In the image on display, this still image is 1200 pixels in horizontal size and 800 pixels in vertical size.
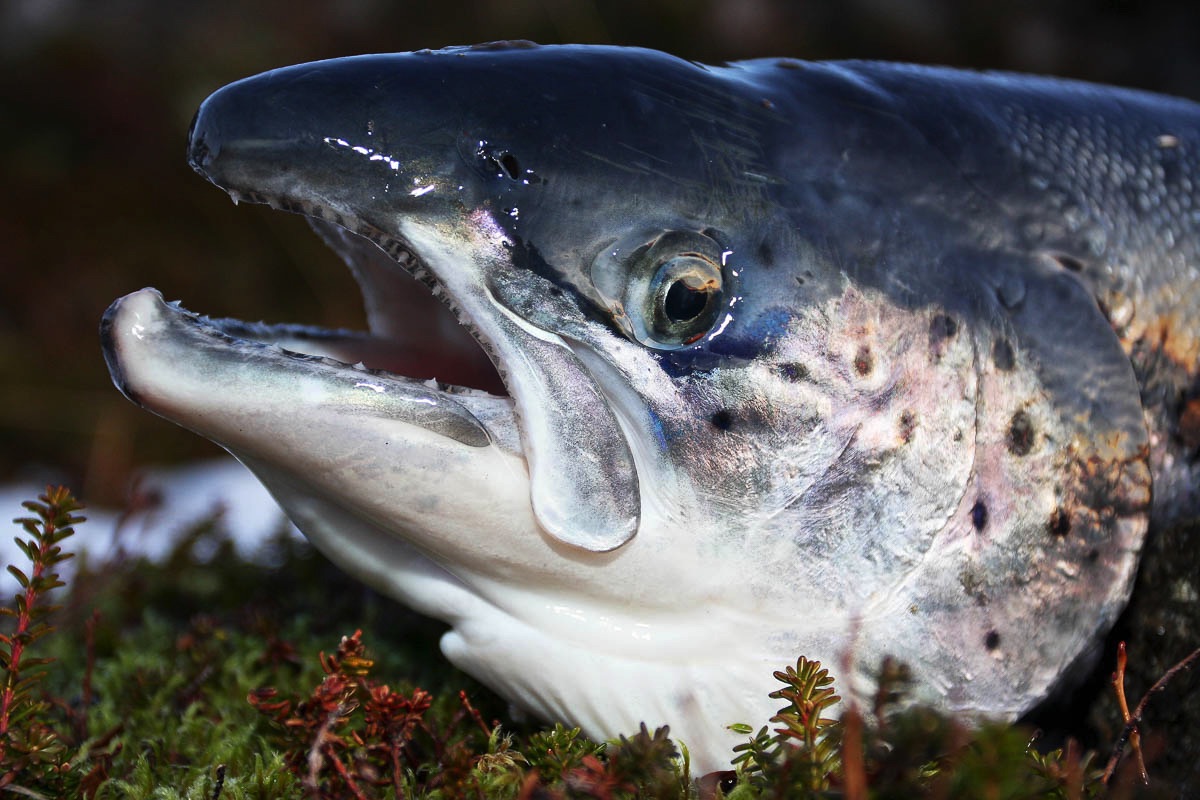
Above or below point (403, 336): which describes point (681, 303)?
above

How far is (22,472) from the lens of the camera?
654 cm

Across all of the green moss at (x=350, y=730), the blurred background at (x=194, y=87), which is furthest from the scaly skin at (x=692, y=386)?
the blurred background at (x=194, y=87)

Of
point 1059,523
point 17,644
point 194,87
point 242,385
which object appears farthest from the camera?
point 194,87

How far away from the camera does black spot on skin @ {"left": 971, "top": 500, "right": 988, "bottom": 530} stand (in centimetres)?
175

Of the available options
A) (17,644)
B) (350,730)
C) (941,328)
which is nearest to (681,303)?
(941,328)

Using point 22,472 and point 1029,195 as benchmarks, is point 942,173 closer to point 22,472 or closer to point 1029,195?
point 1029,195

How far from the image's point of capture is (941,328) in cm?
176

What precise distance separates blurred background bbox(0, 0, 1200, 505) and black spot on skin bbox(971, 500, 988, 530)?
600 cm

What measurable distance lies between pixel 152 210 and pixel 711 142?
318 inches

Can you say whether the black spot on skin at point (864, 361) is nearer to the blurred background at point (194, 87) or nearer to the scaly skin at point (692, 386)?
the scaly skin at point (692, 386)

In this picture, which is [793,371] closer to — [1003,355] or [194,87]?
[1003,355]

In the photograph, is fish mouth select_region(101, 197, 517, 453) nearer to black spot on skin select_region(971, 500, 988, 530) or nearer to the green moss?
the green moss

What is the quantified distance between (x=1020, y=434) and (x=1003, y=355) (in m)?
0.13

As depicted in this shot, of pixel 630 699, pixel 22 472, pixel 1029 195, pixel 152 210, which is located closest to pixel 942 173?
pixel 1029 195
